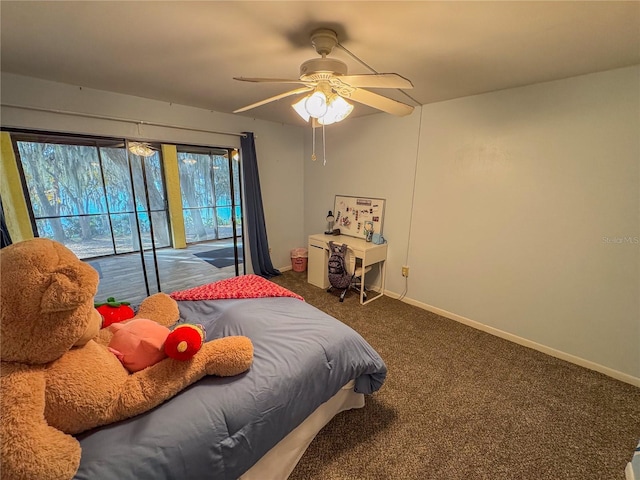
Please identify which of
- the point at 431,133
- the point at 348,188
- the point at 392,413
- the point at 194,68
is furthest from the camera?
the point at 348,188

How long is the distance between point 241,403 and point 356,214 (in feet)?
9.20

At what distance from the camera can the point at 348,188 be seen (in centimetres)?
363

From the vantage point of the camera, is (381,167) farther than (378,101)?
Yes

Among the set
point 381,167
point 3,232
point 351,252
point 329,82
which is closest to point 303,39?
point 329,82

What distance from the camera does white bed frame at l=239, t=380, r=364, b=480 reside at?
4.08 feet

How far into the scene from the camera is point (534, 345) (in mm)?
2381

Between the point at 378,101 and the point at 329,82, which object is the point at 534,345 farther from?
the point at 329,82

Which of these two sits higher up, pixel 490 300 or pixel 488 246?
pixel 488 246

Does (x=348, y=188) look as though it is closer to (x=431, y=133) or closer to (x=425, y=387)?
(x=431, y=133)

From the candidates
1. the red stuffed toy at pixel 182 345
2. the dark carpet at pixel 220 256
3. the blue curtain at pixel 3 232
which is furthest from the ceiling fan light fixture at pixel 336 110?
the blue curtain at pixel 3 232

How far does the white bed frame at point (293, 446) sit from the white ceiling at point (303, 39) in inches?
78.8

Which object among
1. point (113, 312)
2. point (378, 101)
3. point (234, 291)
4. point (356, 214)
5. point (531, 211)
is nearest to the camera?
point (113, 312)

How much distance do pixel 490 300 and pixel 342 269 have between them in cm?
153

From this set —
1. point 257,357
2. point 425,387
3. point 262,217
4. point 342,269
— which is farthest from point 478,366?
point 262,217
